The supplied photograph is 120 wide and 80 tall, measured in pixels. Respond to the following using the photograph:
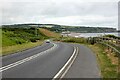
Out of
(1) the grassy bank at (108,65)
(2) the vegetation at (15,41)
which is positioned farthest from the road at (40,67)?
(2) the vegetation at (15,41)

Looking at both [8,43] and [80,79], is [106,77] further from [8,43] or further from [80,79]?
[8,43]

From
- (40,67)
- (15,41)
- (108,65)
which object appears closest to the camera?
(40,67)

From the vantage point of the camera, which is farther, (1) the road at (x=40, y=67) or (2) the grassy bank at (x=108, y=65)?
(2) the grassy bank at (x=108, y=65)

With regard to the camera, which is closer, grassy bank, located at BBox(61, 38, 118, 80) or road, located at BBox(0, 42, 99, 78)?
road, located at BBox(0, 42, 99, 78)

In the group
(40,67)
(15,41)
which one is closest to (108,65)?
(40,67)

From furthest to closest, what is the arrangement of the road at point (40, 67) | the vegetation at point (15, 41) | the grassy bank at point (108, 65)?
the vegetation at point (15, 41), the grassy bank at point (108, 65), the road at point (40, 67)

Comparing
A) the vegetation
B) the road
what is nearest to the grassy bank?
the road

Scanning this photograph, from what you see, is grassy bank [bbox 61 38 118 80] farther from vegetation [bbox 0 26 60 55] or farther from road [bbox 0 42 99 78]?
vegetation [bbox 0 26 60 55]

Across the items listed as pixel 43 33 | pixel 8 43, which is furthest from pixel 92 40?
pixel 43 33

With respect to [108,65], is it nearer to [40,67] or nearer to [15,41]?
[40,67]

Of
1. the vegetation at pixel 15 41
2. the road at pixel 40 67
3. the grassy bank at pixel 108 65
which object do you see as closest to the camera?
the road at pixel 40 67

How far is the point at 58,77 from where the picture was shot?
14.5m

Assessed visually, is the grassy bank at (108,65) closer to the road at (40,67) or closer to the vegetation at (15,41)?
the road at (40,67)

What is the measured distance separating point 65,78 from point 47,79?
35.7 inches
